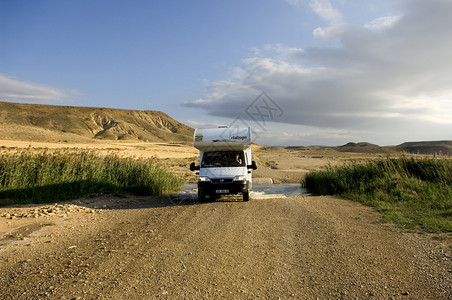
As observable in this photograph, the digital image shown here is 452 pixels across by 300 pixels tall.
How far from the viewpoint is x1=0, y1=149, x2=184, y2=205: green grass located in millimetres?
13461

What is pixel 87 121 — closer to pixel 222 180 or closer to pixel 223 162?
pixel 223 162

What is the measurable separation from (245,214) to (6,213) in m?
7.97

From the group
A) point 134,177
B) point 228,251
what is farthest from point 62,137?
point 228,251

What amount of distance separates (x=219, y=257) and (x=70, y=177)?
11547mm

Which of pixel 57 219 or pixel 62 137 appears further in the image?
pixel 62 137

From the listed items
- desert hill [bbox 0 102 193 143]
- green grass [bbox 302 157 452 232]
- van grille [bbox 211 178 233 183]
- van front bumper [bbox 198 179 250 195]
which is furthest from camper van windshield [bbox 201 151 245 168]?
desert hill [bbox 0 102 193 143]

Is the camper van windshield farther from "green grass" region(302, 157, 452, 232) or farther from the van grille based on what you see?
"green grass" region(302, 157, 452, 232)

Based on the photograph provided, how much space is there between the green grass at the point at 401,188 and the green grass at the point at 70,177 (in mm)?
9257

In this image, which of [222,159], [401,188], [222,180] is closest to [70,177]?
[222,159]

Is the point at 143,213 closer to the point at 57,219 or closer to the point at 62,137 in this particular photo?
the point at 57,219

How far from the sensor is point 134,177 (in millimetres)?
17125

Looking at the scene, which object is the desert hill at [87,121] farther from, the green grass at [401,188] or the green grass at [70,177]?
the green grass at [401,188]

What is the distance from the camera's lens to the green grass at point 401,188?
31.1 ft

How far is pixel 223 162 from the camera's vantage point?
1415cm
